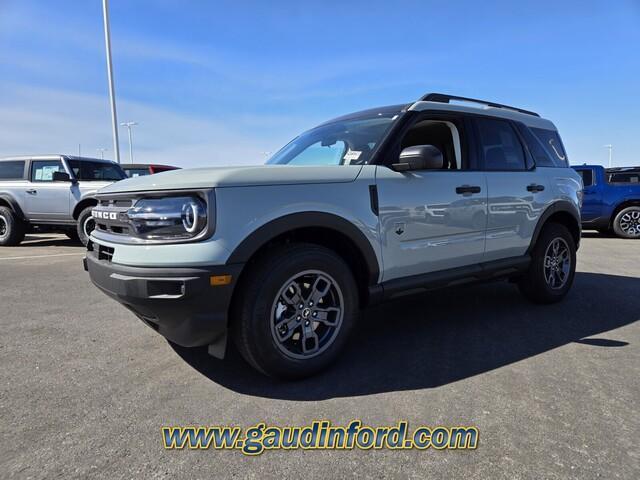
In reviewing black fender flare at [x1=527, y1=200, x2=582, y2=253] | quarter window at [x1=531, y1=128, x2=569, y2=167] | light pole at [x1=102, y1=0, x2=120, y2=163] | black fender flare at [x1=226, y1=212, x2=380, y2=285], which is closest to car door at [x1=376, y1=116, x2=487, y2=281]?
black fender flare at [x1=226, y1=212, x2=380, y2=285]

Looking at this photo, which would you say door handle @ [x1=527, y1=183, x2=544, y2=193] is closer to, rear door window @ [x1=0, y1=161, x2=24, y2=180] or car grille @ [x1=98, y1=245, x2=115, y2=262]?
car grille @ [x1=98, y1=245, x2=115, y2=262]

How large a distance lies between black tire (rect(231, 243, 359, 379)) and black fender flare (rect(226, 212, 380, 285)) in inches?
5.4

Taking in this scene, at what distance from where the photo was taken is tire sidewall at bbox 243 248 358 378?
92.8 inches

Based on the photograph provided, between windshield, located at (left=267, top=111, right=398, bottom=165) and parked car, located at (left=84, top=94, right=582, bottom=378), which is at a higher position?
windshield, located at (left=267, top=111, right=398, bottom=165)

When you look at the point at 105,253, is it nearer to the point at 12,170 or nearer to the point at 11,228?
the point at 11,228

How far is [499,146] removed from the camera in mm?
3854

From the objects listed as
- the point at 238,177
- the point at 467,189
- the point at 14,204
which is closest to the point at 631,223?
the point at 467,189

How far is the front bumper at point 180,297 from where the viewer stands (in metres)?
2.17

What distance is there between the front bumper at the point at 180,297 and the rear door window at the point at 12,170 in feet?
28.9

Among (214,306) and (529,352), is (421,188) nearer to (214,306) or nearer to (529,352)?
(529,352)

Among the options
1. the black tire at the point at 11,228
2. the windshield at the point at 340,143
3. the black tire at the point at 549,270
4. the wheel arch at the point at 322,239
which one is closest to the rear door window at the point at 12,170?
the black tire at the point at 11,228

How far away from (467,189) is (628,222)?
960cm

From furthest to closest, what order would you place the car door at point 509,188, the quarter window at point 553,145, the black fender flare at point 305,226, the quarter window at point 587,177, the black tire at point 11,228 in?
the quarter window at point 587,177 → the black tire at point 11,228 → the quarter window at point 553,145 → the car door at point 509,188 → the black fender flare at point 305,226

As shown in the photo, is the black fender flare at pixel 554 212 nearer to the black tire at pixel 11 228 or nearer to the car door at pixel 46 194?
the car door at pixel 46 194
